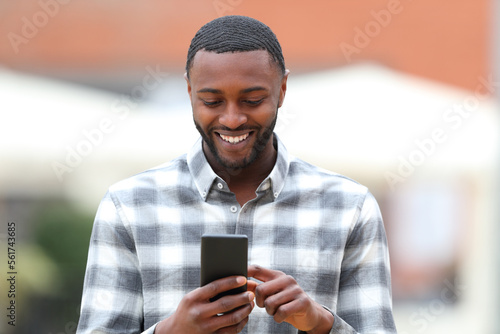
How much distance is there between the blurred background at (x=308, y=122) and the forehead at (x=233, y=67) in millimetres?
1536

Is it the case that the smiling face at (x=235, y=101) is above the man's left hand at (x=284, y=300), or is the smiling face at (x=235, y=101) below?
above

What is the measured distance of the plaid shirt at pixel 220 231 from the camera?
1490 millimetres

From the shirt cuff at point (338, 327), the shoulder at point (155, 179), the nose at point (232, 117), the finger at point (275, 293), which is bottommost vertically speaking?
the shirt cuff at point (338, 327)

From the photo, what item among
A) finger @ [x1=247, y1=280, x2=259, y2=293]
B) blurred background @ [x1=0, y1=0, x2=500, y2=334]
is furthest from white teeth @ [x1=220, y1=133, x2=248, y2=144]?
blurred background @ [x1=0, y1=0, x2=500, y2=334]

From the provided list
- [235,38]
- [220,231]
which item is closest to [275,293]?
[220,231]

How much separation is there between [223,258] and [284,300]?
0.48 feet

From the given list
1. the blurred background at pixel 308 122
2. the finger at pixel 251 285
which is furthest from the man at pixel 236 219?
the blurred background at pixel 308 122

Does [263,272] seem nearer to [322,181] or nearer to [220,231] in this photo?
[220,231]

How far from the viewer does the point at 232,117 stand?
1.43 metres

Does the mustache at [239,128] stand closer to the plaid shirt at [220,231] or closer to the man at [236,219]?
the man at [236,219]

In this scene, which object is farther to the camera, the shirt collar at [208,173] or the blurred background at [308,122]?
the blurred background at [308,122]

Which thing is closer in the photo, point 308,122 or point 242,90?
point 242,90

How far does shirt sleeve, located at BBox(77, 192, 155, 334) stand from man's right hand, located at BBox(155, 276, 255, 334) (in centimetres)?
26

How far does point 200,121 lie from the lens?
1485 mm
